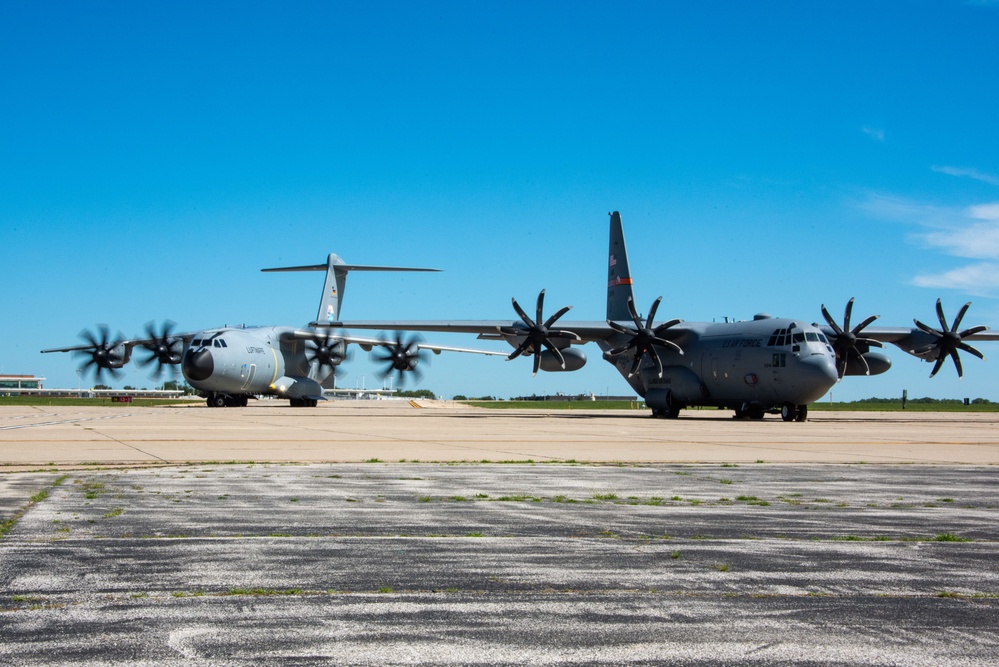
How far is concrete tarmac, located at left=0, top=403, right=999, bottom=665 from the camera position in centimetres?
440

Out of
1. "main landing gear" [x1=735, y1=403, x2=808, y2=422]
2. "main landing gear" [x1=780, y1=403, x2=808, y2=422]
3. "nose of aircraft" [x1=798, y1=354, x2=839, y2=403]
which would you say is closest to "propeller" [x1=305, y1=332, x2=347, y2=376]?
"main landing gear" [x1=735, y1=403, x2=808, y2=422]

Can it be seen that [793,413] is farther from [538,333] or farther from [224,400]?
[224,400]

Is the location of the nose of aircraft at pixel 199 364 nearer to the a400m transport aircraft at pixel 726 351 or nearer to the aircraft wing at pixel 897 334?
the a400m transport aircraft at pixel 726 351

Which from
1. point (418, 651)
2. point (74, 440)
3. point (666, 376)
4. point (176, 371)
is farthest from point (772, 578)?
point (176, 371)

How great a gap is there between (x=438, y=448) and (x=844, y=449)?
8660mm

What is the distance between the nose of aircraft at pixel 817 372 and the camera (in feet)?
124

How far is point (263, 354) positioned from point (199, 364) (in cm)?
534

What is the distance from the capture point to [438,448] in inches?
758

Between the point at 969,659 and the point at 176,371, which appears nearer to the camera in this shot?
the point at 969,659

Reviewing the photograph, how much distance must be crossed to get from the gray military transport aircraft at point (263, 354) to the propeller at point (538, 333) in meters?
15.5

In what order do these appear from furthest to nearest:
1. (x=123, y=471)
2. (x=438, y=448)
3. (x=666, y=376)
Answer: (x=666, y=376), (x=438, y=448), (x=123, y=471)

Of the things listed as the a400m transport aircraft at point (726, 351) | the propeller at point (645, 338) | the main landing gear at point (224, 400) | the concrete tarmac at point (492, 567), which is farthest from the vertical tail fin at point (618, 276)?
the concrete tarmac at point (492, 567)

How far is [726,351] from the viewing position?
137ft

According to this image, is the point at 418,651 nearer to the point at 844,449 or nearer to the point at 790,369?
the point at 844,449
